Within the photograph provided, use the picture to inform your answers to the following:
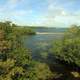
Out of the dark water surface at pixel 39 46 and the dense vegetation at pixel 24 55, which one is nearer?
the dense vegetation at pixel 24 55

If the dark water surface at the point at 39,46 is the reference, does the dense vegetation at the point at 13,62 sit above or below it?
above

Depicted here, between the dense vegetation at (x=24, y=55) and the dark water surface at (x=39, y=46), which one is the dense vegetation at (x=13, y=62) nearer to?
the dense vegetation at (x=24, y=55)

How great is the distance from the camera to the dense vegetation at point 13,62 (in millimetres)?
24311

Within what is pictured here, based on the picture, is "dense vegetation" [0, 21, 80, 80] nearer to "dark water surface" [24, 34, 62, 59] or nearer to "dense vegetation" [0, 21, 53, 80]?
"dense vegetation" [0, 21, 53, 80]

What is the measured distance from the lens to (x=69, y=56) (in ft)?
150

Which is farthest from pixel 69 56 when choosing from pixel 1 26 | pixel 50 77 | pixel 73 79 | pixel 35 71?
pixel 1 26

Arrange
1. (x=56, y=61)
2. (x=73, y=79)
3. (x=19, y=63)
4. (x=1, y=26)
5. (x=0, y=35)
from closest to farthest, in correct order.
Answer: (x=0, y=35)
(x=19, y=63)
(x=1, y=26)
(x=73, y=79)
(x=56, y=61)

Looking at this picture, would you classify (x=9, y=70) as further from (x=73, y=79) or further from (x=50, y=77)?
(x=73, y=79)

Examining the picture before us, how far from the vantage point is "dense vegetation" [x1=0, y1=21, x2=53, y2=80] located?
79.8 ft

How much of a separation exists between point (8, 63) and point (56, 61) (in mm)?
29474

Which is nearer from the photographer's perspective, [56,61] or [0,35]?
[0,35]

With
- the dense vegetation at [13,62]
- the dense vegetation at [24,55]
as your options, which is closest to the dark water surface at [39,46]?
the dense vegetation at [24,55]

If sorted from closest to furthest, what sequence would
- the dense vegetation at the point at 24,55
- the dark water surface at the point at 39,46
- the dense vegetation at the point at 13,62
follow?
the dense vegetation at the point at 13,62 → the dense vegetation at the point at 24,55 → the dark water surface at the point at 39,46

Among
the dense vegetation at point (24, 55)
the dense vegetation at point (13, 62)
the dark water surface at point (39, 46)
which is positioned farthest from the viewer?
the dark water surface at point (39, 46)
